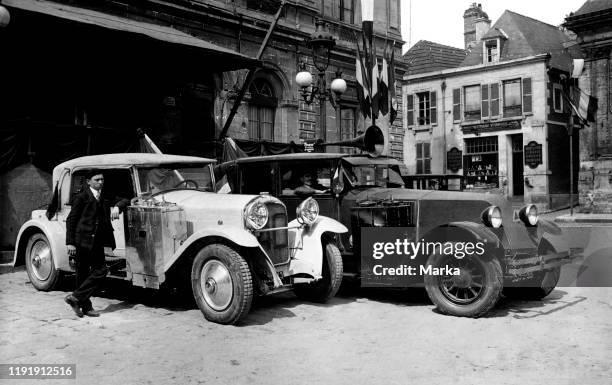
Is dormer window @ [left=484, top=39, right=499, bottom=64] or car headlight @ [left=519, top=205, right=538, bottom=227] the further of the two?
dormer window @ [left=484, top=39, right=499, bottom=64]

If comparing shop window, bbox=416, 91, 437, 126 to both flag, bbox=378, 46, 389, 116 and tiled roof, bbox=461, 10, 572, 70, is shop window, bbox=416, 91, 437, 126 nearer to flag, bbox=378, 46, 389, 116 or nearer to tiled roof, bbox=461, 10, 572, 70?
tiled roof, bbox=461, 10, 572, 70

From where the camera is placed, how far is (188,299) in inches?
287

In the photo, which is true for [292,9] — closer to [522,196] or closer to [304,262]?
[304,262]

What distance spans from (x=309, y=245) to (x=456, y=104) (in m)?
27.2

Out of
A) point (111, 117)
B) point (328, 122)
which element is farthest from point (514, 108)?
point (111, 117)

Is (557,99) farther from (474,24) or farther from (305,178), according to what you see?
(305,178)

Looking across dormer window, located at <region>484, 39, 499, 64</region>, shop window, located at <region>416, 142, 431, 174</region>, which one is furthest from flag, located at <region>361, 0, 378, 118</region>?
shop window, located at <region>416, 142, 431, 174</region>

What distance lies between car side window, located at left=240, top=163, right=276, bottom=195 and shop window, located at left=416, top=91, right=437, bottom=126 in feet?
86.6

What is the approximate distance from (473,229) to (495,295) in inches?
30.2

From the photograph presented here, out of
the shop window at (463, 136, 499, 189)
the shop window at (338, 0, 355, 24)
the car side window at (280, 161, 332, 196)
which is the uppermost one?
the shop window at (338, 0, 355, 24)

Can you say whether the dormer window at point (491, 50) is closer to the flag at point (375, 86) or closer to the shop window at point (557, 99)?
the shop window at point (557, 99)

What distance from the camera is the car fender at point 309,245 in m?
6.98

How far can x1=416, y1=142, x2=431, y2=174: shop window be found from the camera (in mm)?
33500

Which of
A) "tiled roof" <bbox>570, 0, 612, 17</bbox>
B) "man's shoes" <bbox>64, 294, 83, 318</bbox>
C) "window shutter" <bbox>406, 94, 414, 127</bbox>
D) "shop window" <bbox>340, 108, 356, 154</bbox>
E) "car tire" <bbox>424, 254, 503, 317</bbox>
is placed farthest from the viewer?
"window shutter" <bbox>406, 94, 414, 127</bbox>
